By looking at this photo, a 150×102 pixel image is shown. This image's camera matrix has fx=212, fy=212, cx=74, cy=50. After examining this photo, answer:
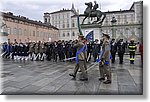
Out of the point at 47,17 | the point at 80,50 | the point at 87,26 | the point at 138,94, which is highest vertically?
the point at 47,17

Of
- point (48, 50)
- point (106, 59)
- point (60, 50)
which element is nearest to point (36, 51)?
point (48, 50)

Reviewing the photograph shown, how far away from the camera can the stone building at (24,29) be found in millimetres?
43197

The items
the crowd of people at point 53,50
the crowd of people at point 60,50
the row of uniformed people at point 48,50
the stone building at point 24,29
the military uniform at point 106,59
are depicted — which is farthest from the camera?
the stone building at point 24,29

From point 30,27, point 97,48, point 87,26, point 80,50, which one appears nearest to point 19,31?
point 30,27

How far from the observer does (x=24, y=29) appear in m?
49.1

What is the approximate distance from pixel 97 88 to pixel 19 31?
42.9 meters

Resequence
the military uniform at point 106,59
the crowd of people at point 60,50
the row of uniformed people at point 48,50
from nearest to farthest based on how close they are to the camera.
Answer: the military uniform at point 106,59 → the crowd of people at point 60,50 → the row of uniformed people at point 48,50

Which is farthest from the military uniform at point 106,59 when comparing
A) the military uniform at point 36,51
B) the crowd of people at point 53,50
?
the military uniform at point 36,51

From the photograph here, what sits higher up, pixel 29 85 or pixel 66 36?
pixel 66 36

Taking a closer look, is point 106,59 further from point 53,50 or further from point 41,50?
point 41,50

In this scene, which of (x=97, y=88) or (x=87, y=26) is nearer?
(x=97, y=88)

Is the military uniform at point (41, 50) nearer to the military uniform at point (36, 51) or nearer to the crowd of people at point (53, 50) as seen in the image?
the crowd of people at point (53, 50)

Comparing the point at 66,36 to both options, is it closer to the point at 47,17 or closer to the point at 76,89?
the point at 47,17

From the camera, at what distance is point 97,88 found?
21.7 ft
